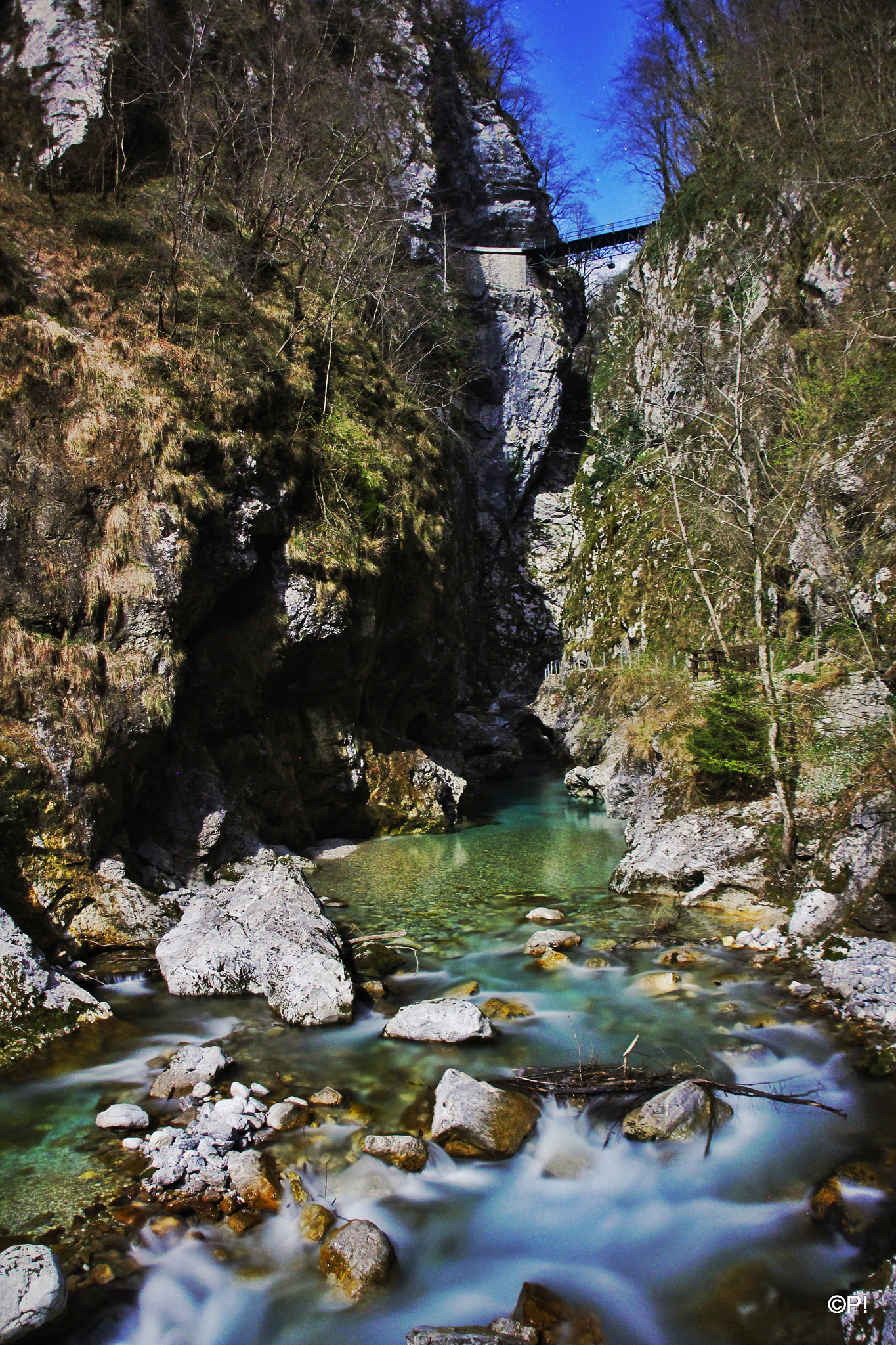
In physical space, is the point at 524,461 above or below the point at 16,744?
above

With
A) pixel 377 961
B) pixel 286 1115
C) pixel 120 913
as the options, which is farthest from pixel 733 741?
pixel 120 913

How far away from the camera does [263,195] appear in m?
16.5

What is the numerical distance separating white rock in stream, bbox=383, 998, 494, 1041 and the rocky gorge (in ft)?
0.11

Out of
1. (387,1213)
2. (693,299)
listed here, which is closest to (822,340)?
(693,299)

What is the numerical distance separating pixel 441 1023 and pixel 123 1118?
95.8 inches

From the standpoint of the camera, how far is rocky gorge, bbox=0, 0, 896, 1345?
173 inches

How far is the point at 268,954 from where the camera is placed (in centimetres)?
732

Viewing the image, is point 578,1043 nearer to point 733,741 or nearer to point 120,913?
point 733,741

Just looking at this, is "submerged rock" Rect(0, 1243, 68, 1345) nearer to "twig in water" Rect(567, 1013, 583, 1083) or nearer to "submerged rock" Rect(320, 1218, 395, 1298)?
"submerged rock" Rect(320, 1218, 395, 1298)

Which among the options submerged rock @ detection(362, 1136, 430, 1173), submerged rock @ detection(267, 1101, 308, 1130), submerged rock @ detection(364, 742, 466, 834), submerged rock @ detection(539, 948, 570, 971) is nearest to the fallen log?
Result: submerged rock @ detection(539, 948, 570, 971)

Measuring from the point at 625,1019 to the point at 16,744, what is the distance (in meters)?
7.09

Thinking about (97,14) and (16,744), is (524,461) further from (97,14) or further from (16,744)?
(16,744)

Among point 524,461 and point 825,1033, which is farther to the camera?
point 524,461

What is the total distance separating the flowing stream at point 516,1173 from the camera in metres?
3.74
